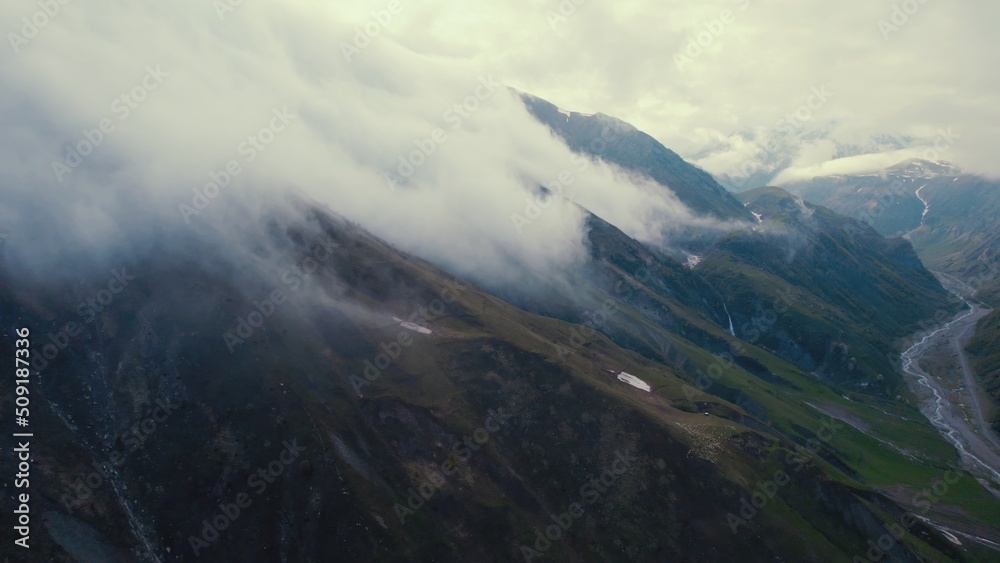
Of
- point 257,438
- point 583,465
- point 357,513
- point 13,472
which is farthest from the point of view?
point 583,465

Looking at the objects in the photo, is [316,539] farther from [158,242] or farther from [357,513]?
[158,242]

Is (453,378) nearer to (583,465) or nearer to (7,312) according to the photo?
(583,465)

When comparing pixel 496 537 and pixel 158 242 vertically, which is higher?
pixel 496 537

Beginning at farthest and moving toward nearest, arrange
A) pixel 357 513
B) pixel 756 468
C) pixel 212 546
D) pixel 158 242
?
pixel 158 242
pixel 756 468
pixel 357 513
pixel 212 546

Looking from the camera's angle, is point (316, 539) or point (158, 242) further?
point (158, 242)

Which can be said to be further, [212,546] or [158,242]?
[158,242]

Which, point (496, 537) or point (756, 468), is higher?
point (756, 468)

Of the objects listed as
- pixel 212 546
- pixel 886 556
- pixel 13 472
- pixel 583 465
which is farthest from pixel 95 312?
pixel 886 556

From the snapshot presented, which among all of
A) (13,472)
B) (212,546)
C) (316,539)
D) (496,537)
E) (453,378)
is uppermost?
(453,378)

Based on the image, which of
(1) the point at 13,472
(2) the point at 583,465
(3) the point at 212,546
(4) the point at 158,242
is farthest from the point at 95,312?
(2) the point at 583,465
